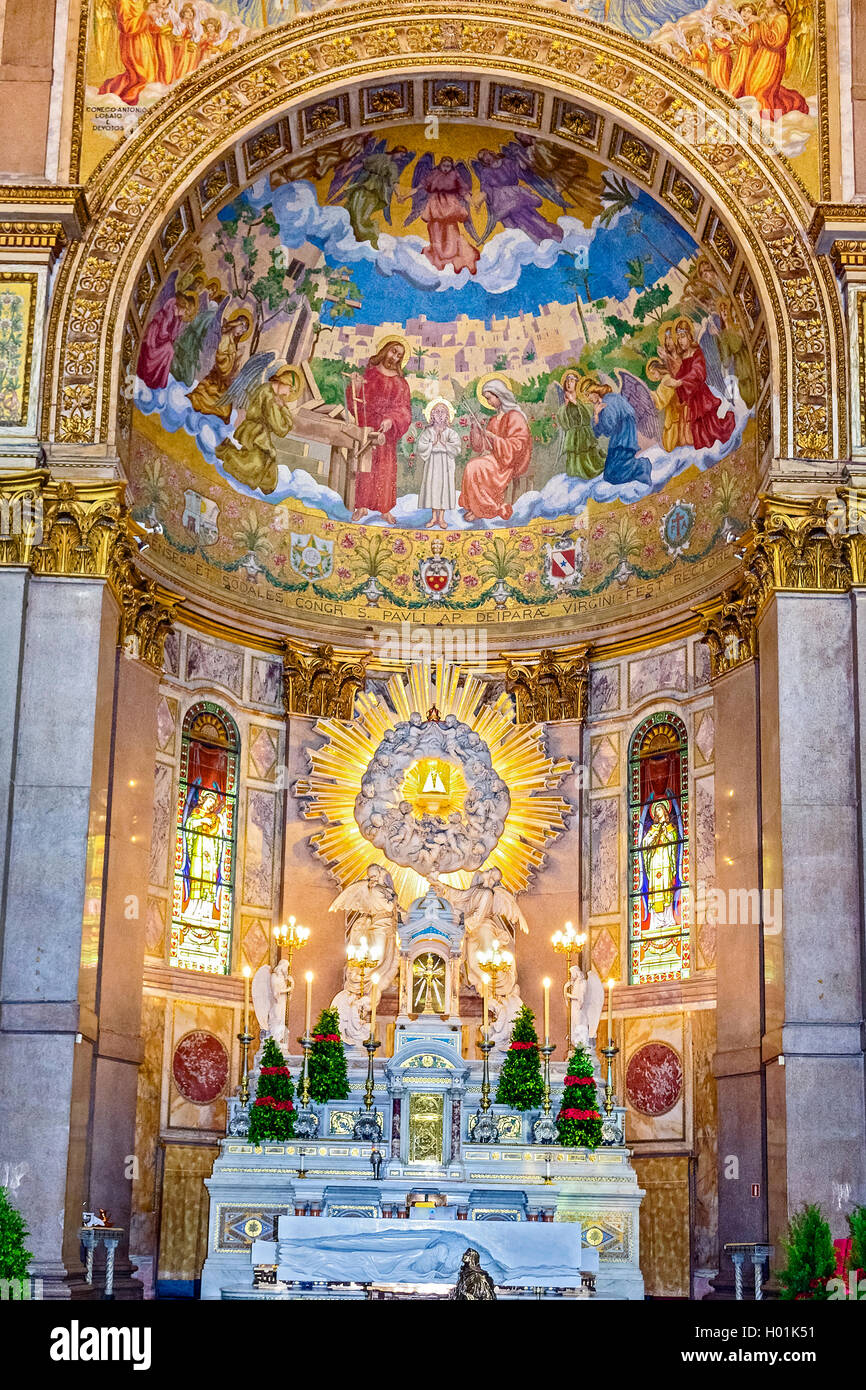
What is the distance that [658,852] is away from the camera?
96.4 ft

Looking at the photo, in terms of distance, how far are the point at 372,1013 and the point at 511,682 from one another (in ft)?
22.6

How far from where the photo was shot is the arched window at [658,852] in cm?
2858

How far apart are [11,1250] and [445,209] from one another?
19.1 m

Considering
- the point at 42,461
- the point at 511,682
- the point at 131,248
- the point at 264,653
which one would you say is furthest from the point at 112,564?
the point at 511,682

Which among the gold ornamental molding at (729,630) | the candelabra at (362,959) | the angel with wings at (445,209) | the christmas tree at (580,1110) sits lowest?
the christmas tree at (580,1110)

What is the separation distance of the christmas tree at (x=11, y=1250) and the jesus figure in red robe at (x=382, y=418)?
53.4ft

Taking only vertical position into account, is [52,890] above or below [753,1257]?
above

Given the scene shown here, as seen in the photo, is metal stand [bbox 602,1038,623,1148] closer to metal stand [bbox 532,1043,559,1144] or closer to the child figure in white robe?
metal stand [bbox 532,1043,559,1144]

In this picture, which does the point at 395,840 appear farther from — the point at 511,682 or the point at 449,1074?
the point at 449,1074

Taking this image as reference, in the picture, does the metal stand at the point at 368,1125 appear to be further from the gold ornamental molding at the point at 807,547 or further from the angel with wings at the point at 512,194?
the angel with wings at the point at 512,194

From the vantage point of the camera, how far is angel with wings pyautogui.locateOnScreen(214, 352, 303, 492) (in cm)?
3041

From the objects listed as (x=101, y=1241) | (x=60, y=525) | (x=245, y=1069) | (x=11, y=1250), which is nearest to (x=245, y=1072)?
(x=245, y=1069)

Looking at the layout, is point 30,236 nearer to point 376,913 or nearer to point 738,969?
point 376,913

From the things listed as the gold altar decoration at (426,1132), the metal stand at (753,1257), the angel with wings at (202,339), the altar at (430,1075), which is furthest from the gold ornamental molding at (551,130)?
the metal stand at (753,1257)
